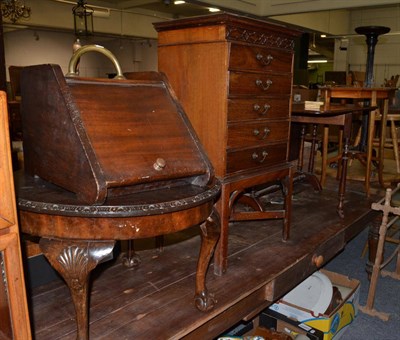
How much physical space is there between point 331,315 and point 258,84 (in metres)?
1.24

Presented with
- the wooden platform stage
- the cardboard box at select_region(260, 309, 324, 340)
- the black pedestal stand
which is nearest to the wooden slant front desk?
the wooden platform stage

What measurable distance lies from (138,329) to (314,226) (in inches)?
61.0

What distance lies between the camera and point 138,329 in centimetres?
156

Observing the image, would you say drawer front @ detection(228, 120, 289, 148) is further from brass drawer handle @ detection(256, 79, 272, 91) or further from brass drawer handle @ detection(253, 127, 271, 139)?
brass drawer handle @ detection(256, 79, 272, 91)

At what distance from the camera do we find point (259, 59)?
2000mm

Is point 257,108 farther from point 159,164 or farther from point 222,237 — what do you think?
point 159,164

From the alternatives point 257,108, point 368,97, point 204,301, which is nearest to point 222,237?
point 204,301

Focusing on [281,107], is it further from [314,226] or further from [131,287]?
[131,287]

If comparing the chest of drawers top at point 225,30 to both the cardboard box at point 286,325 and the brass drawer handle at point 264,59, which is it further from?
the cardboard box at point 286,325

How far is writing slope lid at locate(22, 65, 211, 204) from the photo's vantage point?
4.29 ft

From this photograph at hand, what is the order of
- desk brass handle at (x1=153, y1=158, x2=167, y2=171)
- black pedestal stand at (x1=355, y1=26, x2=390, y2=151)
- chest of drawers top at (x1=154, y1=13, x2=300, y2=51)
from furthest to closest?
black pedestal stand at (x1=355, y1=26, x2=390, y2=151)
chest of drawers top at (x1=154, y1=13, x2=300, y2=51)
desk brass handle at (x1=153, y1=158, x2=167, y2=171)

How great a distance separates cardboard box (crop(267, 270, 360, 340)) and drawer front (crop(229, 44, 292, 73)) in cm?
128

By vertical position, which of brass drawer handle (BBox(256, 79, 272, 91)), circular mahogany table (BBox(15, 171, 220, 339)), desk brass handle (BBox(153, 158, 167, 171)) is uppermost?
brass drawer handle (BBox(256, 79, 272, 91))

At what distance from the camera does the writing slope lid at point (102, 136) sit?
4.29 ft
